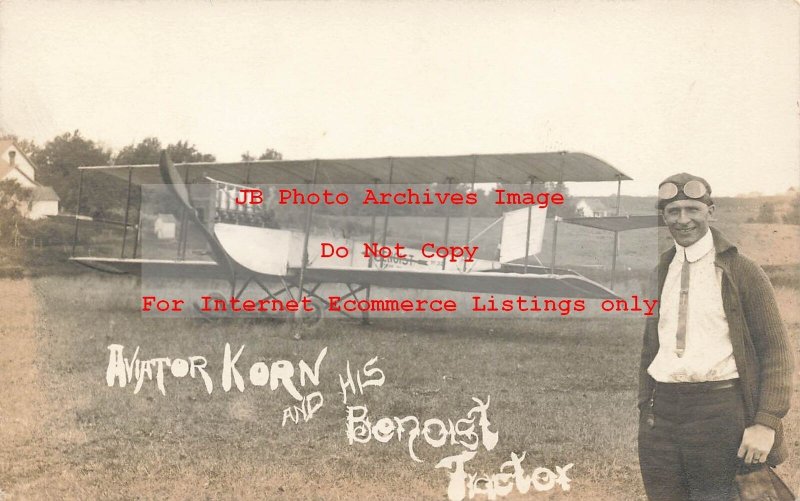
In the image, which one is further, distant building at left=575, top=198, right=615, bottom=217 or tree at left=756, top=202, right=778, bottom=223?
distant building at left=575, top=198, right=615, bottom=217

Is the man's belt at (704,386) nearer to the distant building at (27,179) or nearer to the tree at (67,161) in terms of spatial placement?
the tree at (67,161)

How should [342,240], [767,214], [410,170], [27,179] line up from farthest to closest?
[342,240] < [410,170] < [27,179] < [767,214]

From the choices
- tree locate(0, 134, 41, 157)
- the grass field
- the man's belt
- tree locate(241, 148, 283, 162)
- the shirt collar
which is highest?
tree locate(241, 148, 283, 162)

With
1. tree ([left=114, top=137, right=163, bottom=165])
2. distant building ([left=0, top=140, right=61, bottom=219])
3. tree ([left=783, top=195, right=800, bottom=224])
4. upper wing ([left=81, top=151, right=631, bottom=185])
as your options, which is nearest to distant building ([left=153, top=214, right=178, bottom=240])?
upper wing ([left=81, top=151, right=631, bottom=185])

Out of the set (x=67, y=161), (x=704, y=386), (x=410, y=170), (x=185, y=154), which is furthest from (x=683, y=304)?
(x=67, y=161)

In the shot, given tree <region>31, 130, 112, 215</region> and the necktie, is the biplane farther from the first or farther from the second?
the necktie

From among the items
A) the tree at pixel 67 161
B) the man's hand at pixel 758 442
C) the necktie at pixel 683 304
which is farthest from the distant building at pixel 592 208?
the tree at pixel 67 161

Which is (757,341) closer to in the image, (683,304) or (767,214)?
(683,304)
